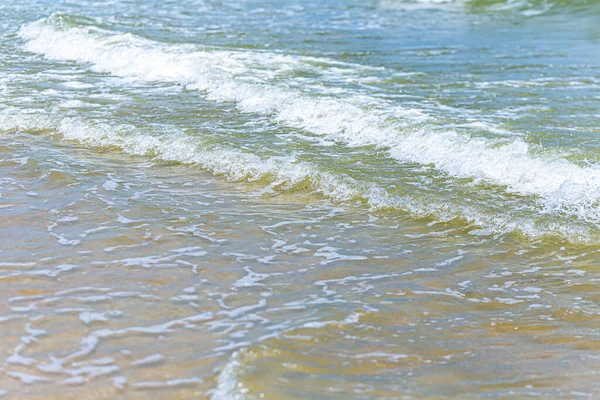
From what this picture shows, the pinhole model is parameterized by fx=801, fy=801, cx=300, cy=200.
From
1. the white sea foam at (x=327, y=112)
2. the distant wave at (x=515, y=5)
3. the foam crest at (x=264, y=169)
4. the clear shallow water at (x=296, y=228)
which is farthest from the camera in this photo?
the distant wave at (x=515, y=5)

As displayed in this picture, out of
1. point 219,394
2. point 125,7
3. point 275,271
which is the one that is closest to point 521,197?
point 275,271

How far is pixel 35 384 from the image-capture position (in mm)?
3430

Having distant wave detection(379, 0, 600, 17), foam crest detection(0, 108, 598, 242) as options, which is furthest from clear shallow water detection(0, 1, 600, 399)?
distant wave detection(379, 0, 600, 17)

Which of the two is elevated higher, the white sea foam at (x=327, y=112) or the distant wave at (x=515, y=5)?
the distant wave at (x=515, y=5)

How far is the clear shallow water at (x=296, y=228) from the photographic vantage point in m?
3.66

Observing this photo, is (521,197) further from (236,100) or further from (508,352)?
(236,100)

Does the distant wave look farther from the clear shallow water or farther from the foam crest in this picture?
the foam crest

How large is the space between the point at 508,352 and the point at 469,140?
4.35m

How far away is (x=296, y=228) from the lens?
5.72 metres

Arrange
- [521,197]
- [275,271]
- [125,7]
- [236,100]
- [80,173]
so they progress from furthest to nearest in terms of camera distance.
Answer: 1. [125,7]
2. [236,100]
3. [80,173]
4. [521,197]
5. [275,271]

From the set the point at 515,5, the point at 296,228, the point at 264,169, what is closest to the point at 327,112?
the point at 264,169

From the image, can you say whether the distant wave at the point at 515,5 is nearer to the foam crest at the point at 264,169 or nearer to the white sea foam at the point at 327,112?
the white sea foam at the point at 327,112

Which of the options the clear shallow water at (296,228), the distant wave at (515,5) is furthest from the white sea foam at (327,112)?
the distant wave at (515,5)

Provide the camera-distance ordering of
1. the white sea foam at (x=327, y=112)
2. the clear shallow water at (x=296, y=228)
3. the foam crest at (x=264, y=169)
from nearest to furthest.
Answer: the clear shallow water at (x=296, y=228), the foam crest at (x=264, y=169), the white sea foam at (x=327, y=112)
